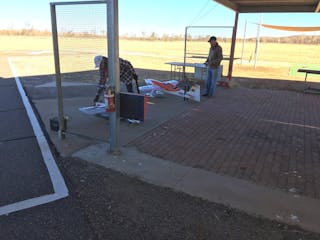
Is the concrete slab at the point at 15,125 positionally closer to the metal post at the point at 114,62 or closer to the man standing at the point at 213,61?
the metal post at the point at 114,62

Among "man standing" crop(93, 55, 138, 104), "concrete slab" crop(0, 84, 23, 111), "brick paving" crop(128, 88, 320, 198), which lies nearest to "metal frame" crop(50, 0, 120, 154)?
"brick paving" crop(128, 88, 320, 198)

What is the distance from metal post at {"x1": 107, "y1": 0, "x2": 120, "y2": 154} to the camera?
410 cm

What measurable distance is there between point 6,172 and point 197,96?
5.83 meters

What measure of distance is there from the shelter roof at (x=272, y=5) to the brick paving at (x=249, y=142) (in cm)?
469

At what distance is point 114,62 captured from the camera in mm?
4277

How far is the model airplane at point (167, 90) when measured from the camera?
8.74 m

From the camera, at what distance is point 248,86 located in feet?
41.9

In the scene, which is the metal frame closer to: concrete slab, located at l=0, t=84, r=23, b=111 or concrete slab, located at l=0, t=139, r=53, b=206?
concrete slab, located at l=0, t=139, r=53, b=206

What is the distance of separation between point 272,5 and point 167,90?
642 cm

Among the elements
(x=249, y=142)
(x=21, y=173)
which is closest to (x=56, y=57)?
(x=21, y=173)

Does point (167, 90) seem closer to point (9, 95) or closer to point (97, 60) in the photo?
point (97, 60)

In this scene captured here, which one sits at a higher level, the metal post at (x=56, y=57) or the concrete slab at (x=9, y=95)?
the metal post at (x=56, y=57)

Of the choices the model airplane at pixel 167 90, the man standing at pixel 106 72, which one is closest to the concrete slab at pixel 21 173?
the man standing at pixel 106 72

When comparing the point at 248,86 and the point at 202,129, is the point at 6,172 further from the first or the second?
the point at 248,86
